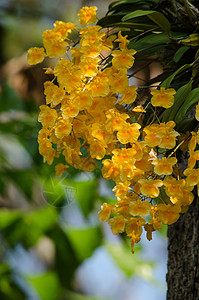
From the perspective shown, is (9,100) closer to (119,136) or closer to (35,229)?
(35,229)

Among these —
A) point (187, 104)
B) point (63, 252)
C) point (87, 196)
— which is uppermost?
point (87, 196)

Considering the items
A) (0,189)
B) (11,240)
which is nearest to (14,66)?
(0,189)

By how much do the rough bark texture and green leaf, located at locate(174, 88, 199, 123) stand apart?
26 centimetres

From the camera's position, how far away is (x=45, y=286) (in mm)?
2096

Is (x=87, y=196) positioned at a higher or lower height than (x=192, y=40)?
higher

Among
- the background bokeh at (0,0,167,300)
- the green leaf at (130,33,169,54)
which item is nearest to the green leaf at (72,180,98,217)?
the background bokeh at (0,0,167,300)

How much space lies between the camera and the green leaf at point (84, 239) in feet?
6.61

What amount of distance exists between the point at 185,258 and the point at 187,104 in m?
0.37

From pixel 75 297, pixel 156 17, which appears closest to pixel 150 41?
pixel 156 17

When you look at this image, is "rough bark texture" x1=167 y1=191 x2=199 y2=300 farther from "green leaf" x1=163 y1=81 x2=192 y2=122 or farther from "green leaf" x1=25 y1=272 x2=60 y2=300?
"green leaf" x1=25 y1=272 x2=60 y2=300

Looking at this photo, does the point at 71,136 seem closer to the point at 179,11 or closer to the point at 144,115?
the point at 144,115

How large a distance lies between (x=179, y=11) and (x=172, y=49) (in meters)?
0.08

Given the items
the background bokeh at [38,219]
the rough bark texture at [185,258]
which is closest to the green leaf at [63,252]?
the background bokeh at [38,219]

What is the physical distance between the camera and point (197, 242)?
2.47 ft
